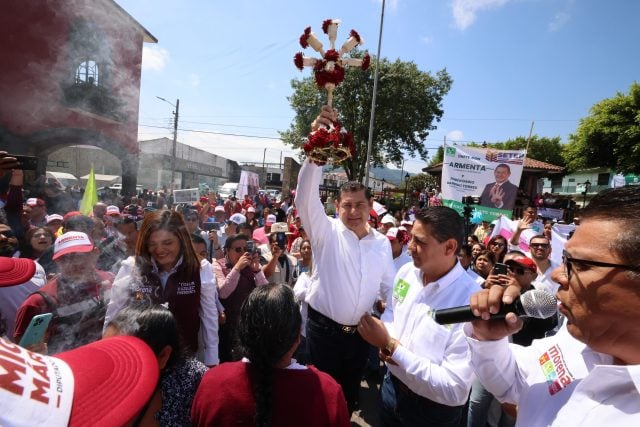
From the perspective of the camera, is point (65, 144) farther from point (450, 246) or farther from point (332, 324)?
point (450, 246)

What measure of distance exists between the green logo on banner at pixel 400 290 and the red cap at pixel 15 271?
196 cm

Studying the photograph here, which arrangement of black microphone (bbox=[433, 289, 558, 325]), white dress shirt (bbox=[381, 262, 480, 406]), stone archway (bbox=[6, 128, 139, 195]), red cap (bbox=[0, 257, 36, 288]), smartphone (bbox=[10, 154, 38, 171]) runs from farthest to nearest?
stone archway (bbox=[6, 128, 139, 195]) < smartphone (bbox=[10, 154, 38, 171]) < white dress shirt (bbox=[381, 262, 480, 406]) < red cap (bbox=[0, 257, 36, 288]) < black microphone (bbox=[433, 289, 558, 325])

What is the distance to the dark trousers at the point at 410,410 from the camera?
1940 millimetres

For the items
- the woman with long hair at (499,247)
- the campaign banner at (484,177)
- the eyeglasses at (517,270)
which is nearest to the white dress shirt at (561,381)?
the eyeglasses at (517,270)

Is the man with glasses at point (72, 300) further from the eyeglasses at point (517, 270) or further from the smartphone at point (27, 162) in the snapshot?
the eyeglasses at point (517, 270)

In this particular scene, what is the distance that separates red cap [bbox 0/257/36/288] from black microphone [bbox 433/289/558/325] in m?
1.83

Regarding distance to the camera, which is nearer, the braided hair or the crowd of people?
the crowd of people

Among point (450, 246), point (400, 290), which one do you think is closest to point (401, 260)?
point (400, 290)

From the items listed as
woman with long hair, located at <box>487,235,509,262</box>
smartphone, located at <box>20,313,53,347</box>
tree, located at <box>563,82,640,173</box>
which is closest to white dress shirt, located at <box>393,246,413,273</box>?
woman with long hair, located at <box>487,235,509,262</box>

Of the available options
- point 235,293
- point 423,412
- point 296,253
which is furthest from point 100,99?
point 423,412

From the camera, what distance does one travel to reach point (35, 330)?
5.14ft

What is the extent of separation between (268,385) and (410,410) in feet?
3.56

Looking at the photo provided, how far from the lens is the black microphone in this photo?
43.4 inches

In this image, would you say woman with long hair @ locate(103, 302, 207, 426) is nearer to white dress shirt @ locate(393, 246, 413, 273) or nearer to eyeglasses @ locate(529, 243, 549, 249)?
white dress shirt @ locate(393, 246, 413, 273)
